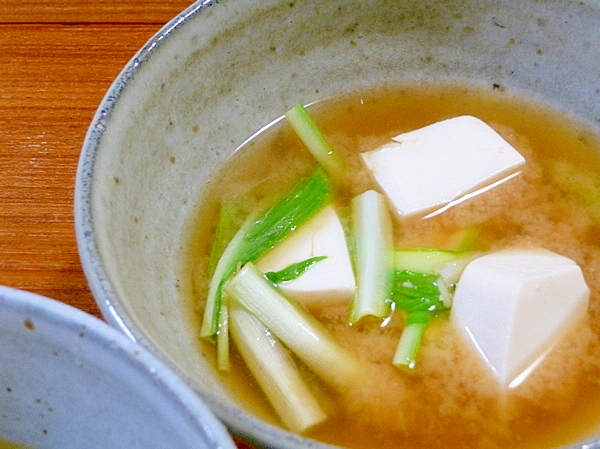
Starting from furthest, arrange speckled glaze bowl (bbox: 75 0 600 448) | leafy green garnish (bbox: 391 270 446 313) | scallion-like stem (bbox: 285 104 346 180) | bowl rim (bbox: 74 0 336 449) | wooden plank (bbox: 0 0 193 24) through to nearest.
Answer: wooden plank (bbox: 0 0 193 24), scallion-like stem (bbox: 285 104 346 180), leafy green garnish (bbox: 391 270 446 313), speckled glaze bowl (bbox: 75 0 600 448), bowl rim (bbox: 74 0 336 449)

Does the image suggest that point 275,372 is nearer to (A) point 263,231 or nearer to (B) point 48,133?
(A) point 263,231

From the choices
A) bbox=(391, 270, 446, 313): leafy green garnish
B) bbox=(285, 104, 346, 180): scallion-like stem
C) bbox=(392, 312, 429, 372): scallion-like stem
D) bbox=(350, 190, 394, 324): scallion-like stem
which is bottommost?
bbox=(392, 312, 429, 372): scallion-like stem

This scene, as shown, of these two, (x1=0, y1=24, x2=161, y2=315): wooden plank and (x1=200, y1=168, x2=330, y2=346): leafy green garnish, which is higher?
(x1=0, y1=24, x2=161, y2=315): wooden plank

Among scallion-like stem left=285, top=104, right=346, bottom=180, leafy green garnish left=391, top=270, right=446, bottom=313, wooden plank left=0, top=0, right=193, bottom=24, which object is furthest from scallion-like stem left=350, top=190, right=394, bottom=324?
wooden plank left=0, top=0, right=193, bottom=24

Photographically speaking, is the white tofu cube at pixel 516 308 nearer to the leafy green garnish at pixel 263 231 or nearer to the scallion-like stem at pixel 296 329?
the scallion-like stem at pixel 296 329

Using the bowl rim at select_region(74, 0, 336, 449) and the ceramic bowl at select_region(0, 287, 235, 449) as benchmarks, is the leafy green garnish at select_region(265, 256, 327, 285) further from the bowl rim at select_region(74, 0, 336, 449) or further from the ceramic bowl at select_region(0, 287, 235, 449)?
the ceramic bowl at select_region(0, 287, 235, 449)

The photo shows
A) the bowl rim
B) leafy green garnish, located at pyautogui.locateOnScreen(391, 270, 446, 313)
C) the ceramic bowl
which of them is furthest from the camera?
leafy green garnish, located at pyautogui.locateOnScreen(391, 270, 446, 313)
